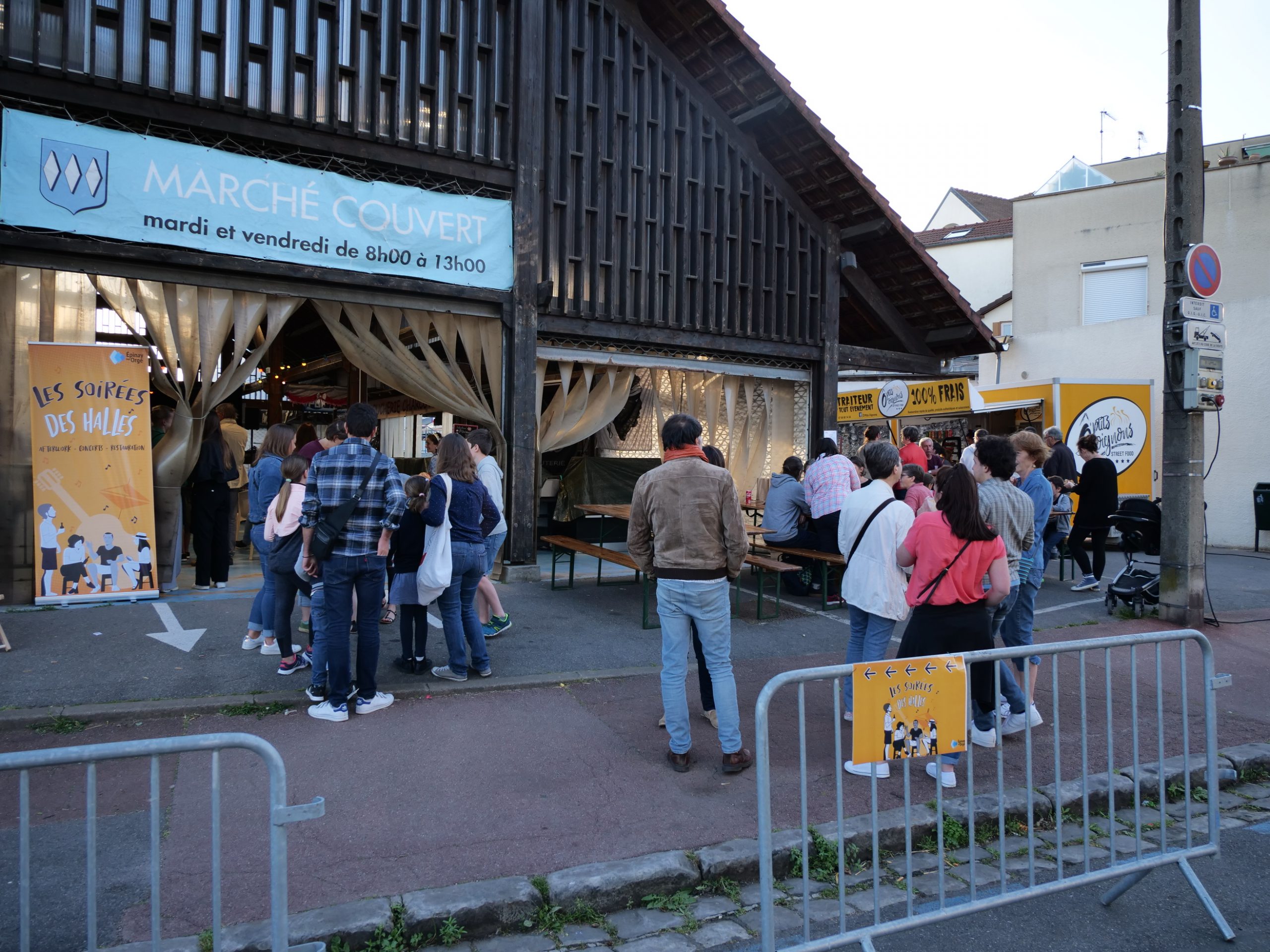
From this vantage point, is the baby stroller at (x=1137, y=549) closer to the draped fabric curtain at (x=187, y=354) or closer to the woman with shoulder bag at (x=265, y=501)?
the woman with shoulder bag at (x=265, y=501)

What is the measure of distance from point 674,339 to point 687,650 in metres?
6.86

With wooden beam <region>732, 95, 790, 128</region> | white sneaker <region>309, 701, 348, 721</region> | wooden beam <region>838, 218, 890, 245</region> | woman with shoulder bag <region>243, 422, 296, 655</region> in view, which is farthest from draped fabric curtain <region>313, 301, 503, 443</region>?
wooden beam <region>838, 218, 890, 245</region>

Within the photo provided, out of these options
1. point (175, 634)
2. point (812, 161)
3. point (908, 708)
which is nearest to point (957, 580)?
point (908, 708)

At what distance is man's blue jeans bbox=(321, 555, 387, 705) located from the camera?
17.0 feet

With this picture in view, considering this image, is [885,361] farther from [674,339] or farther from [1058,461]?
[674,339]

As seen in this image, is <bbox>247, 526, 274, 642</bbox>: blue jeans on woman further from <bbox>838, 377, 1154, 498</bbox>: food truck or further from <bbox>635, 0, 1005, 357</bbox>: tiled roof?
<bbox>838, 377, 1154, 498</bbox>: food truck

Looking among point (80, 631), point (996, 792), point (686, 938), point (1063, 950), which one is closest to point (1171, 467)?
point (996, 792)

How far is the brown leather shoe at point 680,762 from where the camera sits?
4684 mm

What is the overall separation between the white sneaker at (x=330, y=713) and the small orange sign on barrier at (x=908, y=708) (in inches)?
132

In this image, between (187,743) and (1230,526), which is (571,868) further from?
(1230,526)

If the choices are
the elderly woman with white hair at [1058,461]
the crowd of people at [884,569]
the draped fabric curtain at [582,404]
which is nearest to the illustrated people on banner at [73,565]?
the draped fabric curtain at [582,404]

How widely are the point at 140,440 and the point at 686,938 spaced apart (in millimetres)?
7127

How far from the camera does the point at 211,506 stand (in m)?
8.78

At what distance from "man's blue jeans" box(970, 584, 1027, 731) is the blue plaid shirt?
366 cm
